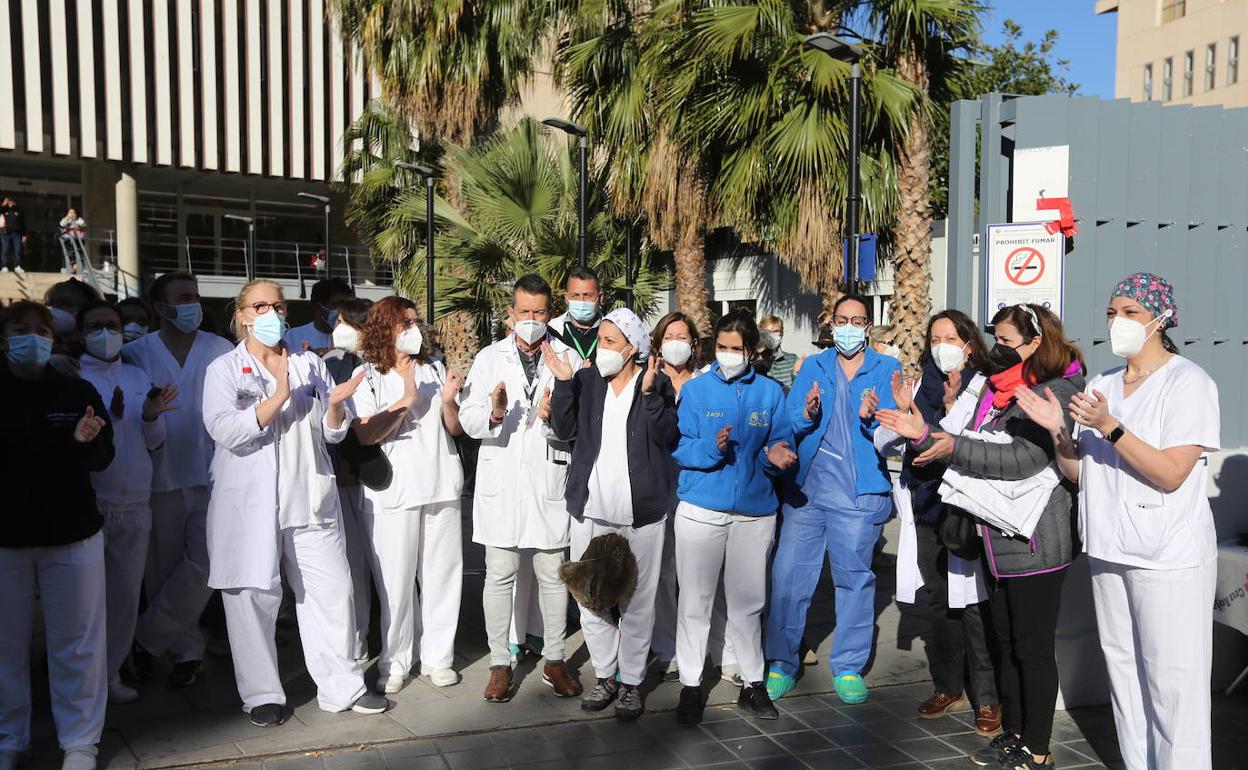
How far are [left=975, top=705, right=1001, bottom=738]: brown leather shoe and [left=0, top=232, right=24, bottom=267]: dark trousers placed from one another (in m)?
25.1

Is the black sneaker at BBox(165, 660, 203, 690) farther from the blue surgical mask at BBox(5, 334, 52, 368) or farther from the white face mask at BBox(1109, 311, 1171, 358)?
the white face mask at BBox(1109, 311, 1171, 358)

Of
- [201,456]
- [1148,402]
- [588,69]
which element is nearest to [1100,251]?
[1148,402]

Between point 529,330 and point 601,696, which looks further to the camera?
point 529,330

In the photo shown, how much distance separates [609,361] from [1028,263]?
2.93 metres

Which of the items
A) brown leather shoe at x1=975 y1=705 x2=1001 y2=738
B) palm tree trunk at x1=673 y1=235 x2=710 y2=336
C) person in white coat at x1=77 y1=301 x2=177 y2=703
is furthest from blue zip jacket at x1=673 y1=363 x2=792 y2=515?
palm tree trunk at x1=673 y1=235 x2=710 y2=336

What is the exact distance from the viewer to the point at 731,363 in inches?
192

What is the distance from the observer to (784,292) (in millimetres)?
21812

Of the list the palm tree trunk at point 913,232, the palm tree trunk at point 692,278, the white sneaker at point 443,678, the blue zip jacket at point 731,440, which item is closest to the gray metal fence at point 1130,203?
the blue zip jacket at point 731,440

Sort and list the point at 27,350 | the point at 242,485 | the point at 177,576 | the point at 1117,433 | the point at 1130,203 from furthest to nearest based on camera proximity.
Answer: the point at 1130,203
the point at 177,576
the point at 242,485
the point at 27,350
the point at 1117,433

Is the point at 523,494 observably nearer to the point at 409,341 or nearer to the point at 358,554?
the point at 409,341

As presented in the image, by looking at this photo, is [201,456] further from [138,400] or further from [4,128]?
[4,128]

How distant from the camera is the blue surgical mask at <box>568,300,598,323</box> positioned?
207 inches

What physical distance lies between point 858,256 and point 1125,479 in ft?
22.4

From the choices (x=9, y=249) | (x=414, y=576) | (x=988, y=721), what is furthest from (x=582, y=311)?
(x=9, y=249)
